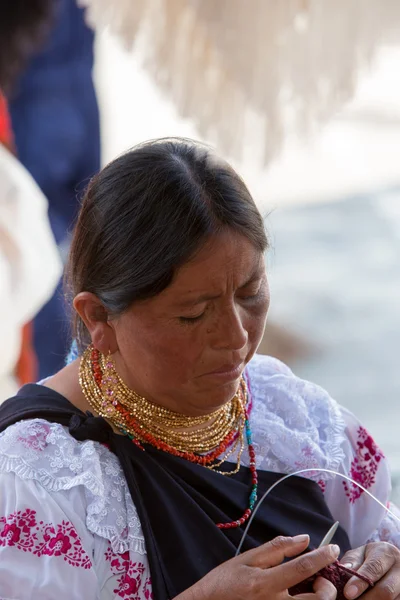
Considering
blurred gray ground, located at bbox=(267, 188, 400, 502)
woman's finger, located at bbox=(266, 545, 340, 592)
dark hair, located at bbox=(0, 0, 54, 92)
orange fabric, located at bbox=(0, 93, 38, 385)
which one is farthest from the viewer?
blurred gray ground, located at bbox=(267, 188, 400, 502)

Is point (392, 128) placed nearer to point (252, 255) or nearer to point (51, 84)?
point (51, 84)

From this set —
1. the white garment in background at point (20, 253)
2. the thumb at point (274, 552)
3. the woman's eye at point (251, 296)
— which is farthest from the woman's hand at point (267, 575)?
the white garment in background at point (20, 253)

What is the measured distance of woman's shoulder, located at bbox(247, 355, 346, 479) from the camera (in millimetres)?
1670

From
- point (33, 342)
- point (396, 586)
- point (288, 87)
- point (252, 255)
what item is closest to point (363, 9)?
point (288, 87)

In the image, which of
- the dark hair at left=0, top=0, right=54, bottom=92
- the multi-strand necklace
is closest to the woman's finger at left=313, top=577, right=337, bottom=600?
the multi-strand necklace

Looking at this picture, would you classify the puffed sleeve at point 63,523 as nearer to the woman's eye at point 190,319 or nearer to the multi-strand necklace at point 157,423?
the multi-strand necklace at point 157,423

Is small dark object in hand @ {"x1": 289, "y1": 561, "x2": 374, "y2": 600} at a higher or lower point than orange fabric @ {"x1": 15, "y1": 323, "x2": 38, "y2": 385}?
higher

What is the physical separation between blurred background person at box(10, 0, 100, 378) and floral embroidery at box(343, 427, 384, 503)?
1122 mm

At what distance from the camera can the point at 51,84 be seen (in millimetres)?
2688

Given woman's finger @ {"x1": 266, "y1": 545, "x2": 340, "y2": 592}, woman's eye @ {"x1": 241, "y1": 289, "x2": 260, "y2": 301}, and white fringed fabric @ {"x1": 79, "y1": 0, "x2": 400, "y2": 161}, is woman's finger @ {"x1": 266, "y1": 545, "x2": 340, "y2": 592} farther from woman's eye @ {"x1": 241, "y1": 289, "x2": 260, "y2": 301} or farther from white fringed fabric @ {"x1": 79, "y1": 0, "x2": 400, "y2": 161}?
white fringed fabric @ {"x1": 79, "y1": 0, "x2": 400, "y2": 161}

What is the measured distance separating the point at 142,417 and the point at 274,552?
1.12 ft

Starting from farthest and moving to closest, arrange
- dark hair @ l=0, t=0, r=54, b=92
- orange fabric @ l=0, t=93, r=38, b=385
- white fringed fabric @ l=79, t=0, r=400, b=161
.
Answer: orange fabric @ l=0, t=93, r=38, b=385
dark hair @ l=0, t=0, r=54, b=92
white fringed fabric @ l=79, t=0, r=400, b=161

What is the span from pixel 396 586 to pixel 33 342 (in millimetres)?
1561

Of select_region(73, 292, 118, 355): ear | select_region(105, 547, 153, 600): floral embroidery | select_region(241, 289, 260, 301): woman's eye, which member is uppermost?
select_region(241, 289, 260, 301): woman's eye
